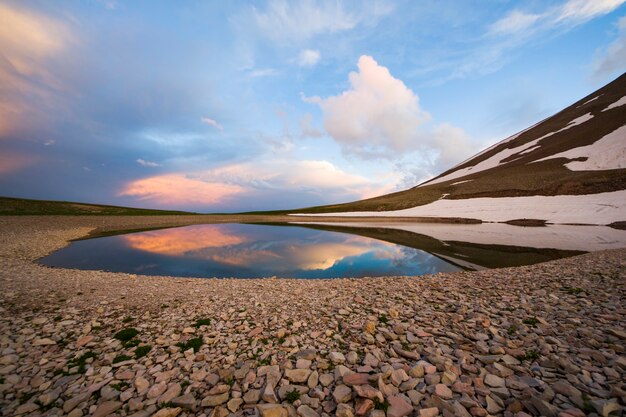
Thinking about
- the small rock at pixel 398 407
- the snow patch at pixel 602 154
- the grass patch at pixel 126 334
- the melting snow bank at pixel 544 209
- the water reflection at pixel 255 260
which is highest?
the snow patch at pixel 602 154

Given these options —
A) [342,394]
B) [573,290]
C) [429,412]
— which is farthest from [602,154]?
A: [342,394]

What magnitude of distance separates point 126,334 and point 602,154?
108m

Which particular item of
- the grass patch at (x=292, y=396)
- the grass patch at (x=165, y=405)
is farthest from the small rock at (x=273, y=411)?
the grass patch at (x=165, y=405)

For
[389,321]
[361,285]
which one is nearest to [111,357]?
[389,321]

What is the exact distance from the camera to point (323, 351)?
7.20 meters

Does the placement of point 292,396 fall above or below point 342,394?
below

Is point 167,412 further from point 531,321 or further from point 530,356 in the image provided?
point 531,321

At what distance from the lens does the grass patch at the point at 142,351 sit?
7219 millimetres

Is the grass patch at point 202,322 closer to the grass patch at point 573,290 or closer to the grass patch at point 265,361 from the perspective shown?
the grass patch at point 265,361

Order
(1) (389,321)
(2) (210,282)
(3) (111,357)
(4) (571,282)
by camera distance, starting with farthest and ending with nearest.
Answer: (2) (210,282) → (4) (571,282) → (1) (389,321) → (3) (111,357)

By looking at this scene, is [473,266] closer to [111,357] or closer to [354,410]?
[354,410]

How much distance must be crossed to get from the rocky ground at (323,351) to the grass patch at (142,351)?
0.06 m

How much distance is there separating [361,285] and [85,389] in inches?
467

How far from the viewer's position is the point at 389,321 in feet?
29.2
